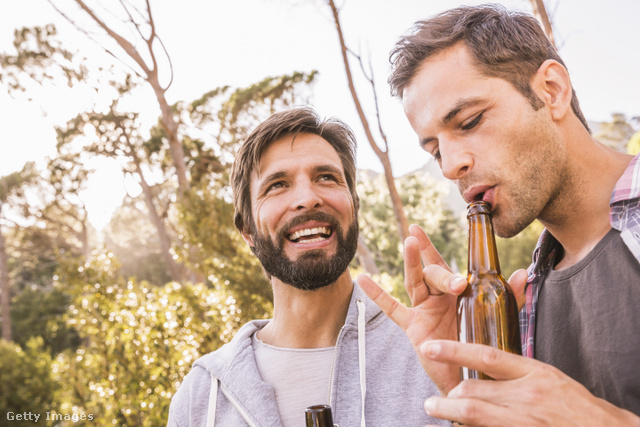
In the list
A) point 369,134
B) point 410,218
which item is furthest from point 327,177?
point 410,218

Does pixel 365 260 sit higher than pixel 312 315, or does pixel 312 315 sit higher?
pixel 365 260

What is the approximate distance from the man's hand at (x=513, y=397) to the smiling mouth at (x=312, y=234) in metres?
1.18

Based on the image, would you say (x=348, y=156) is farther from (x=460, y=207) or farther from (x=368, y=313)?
(x=460, y=207)

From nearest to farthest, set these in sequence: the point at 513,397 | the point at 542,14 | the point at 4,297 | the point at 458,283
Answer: the point at 513,397 → the point at 458,283 → the point at 542,14 → the point at 4,297

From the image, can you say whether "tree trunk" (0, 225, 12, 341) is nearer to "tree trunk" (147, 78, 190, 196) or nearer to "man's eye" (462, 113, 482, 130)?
"tree trunk" (147, 78, 190, 196)

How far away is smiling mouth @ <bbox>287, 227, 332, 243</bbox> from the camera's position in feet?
6.77

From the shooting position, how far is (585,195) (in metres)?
1.45

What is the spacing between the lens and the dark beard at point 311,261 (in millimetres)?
2029

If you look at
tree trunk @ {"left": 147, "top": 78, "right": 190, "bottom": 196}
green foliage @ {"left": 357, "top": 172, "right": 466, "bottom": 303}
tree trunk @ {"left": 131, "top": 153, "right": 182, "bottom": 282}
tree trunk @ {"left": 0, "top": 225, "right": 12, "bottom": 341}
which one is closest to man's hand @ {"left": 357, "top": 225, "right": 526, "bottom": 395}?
tree trunk @ {"left": 147, "top": 78, "right": 190, "bottom": 196}

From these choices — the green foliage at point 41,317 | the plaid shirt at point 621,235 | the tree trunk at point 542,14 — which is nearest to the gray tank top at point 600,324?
the plaid shirt at point 621,235

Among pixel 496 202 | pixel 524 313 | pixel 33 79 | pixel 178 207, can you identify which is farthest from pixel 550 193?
pixel 33 79

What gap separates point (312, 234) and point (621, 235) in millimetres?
1174

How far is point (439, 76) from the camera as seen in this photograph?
1486 millimetres

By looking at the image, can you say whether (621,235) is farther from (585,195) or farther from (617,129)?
(617,129)
